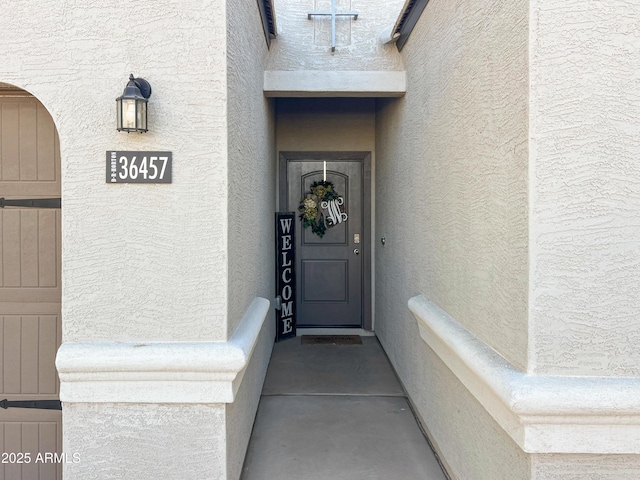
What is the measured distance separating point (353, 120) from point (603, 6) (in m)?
3.83

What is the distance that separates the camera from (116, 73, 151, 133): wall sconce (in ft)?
6.23

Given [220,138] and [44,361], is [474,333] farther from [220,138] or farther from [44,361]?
[44,361]

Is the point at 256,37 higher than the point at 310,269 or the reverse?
higher

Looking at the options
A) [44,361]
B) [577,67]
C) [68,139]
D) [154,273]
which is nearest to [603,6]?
[577,67]

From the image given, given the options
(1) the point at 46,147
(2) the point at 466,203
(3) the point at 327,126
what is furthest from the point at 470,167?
(3) the point at 327,126

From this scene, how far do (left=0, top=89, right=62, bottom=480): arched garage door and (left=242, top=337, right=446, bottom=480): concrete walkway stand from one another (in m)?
1.21

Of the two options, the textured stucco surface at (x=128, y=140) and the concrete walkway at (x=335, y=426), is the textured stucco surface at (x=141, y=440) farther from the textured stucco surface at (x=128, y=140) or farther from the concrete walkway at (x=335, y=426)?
the concrete walkway at (x=335, y=426)

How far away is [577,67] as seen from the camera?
1.60 meters

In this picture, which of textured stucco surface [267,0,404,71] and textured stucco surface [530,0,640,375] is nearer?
textured stucco surface [530,0,640,375]

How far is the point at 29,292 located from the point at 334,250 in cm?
366

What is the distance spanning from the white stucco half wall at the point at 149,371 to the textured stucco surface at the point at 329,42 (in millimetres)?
2866

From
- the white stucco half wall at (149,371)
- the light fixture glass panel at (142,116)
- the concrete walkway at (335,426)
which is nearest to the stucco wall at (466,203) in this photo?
the concrete walkway at (335,426)

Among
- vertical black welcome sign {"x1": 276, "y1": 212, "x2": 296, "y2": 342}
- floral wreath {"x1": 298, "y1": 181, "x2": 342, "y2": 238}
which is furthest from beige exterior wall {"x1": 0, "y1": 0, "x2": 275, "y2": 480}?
floral wreath {"x1": 298, "y1": 181, "x2": 342, "y2": 238}

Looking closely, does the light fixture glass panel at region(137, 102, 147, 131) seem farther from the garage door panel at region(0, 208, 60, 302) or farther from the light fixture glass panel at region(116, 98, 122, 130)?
the garage door panel at region(0, 208, 60, 302)
